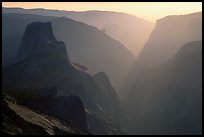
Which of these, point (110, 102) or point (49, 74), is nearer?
point (49, 74)

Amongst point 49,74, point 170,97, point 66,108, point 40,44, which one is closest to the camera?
point 66,108

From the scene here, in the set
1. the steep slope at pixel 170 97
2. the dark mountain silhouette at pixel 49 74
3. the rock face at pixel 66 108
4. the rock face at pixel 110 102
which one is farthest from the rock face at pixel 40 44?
the rock face at pixel 66 108

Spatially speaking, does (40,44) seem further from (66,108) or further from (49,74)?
(66,108)

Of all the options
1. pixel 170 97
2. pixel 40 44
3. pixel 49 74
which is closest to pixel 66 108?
pixel 49 74

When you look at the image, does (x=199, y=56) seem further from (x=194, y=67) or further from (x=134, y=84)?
(x=134, y=84)

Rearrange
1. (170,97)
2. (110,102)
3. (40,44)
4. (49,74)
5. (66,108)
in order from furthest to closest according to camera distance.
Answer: (170,97), (40,44), (110,102), (49,74), (66,108)

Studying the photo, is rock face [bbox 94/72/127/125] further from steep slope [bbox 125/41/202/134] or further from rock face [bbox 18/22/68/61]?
rock face [bbox 18/22/68/61]

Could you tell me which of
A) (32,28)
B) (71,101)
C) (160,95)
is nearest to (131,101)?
(160,95)
